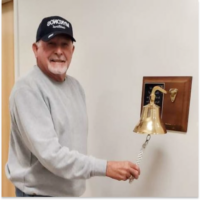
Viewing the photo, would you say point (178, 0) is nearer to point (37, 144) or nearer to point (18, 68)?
point (37, 144)

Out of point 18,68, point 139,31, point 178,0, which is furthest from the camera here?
point 18,68

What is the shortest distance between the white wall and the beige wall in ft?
1.63

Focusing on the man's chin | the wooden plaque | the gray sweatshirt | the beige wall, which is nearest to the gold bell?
the wooden plaque

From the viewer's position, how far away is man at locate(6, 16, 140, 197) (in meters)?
0.78

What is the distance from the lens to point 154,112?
0.85 metres

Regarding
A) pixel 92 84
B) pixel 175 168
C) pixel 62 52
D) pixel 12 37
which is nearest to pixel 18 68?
pixel 12 37

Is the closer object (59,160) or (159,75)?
(59,160)

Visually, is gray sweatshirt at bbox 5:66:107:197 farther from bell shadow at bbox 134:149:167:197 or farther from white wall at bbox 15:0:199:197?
bell shadow at bbox 134:149:167:197

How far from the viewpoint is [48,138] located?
2.57 feet

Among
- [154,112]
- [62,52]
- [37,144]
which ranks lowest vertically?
[37,144]

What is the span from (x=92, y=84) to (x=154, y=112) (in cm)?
46

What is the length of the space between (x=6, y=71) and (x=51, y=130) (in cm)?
120

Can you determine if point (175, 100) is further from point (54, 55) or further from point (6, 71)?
point (6, 71)

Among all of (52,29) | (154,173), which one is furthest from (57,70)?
(154,173)
